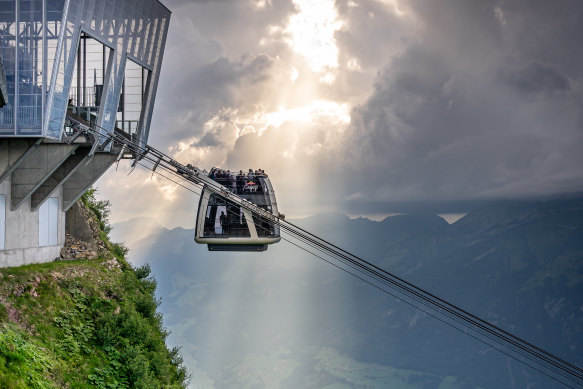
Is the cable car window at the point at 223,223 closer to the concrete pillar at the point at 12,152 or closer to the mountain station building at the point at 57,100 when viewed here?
the mountain station building at the point at 57,100

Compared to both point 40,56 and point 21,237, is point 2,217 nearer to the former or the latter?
point 21,237

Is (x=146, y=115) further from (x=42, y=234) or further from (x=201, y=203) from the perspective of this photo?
(x=42, y=234)

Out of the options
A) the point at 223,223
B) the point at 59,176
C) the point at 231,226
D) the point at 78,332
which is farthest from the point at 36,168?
the point at 231,226

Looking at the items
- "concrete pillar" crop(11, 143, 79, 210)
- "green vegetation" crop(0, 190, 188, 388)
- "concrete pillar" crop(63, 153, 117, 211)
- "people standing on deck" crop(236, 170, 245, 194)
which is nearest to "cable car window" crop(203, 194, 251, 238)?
"people standing on deck" crop(236, 170, 245, 194)

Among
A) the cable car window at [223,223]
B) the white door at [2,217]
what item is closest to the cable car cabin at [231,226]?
the cable car window at [223,223]

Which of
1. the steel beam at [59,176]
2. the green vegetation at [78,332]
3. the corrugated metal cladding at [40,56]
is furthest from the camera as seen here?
the steel beam at [59,176]

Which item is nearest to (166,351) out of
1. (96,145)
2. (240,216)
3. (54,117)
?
(240,216)
